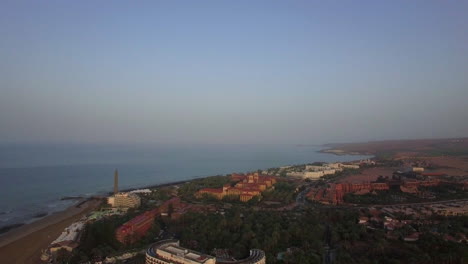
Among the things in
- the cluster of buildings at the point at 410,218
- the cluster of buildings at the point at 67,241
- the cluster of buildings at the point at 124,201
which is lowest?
the cluster of buildings at the point at 67,241

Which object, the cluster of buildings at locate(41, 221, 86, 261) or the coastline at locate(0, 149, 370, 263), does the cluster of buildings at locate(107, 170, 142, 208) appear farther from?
the cluster of buildings at locate(41, 221, 86, 261)

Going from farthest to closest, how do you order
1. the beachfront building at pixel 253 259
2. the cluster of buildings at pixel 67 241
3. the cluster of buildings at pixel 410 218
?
the cluster of buildings at pixel 410 218 < the cluster of buildings at pixel 67 241 < the beachfront building at pixel 253 259

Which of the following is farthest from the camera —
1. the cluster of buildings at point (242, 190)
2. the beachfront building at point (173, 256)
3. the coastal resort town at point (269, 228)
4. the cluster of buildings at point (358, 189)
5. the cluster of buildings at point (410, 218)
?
the cluster of buildings at point (242, 190)

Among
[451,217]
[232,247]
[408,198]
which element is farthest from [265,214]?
[408,198]

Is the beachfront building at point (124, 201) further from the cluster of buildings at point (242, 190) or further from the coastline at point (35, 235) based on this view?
the cluster of buildings at point (242, 190)

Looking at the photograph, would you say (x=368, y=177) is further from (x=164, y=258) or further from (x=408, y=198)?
(x=164, y=258)

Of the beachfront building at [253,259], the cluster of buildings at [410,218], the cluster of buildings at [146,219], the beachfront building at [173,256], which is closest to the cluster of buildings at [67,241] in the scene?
the cluster of buildings at [146,219]
